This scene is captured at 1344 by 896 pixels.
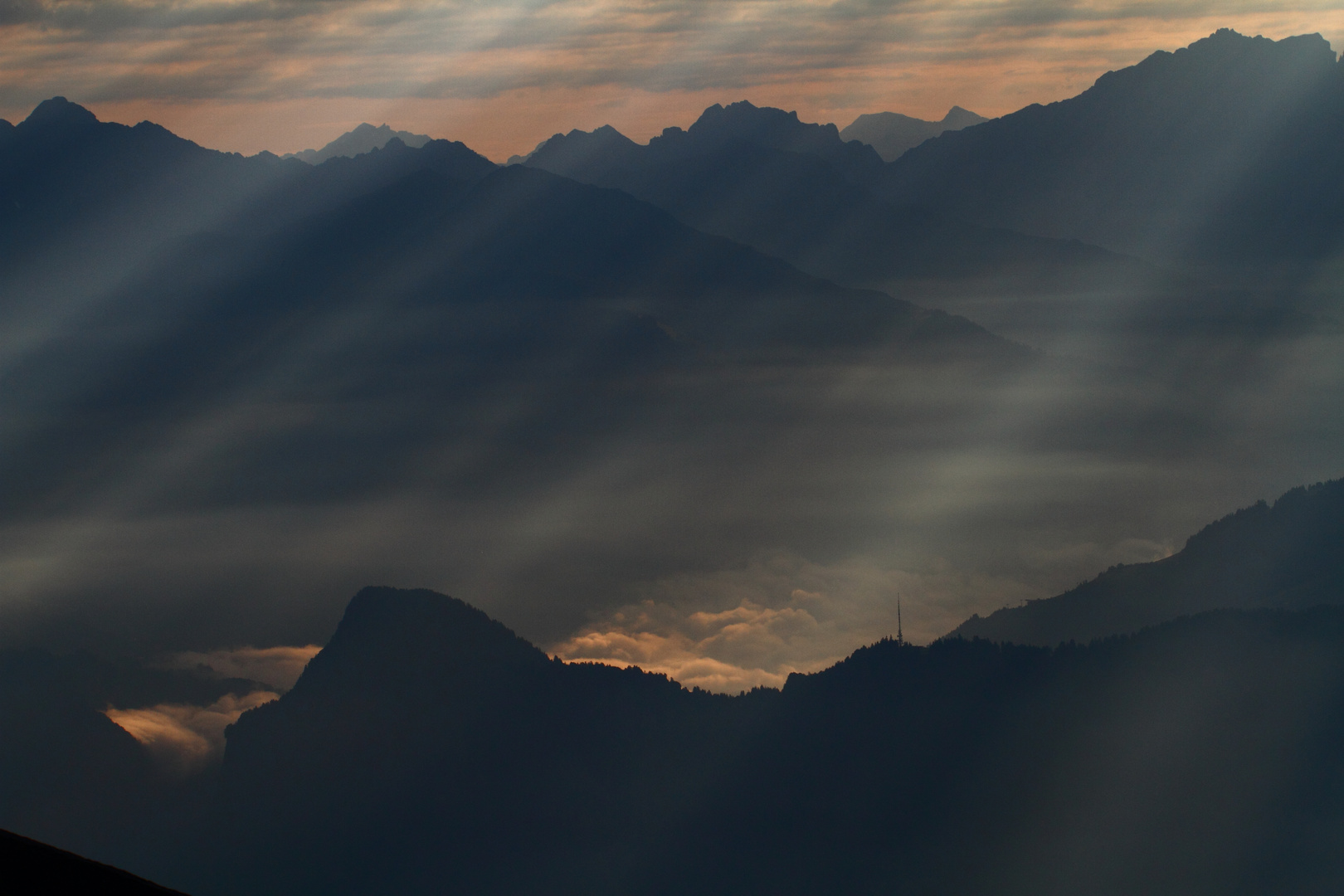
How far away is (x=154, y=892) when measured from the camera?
3884 centimetres

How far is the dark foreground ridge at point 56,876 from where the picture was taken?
38.8m

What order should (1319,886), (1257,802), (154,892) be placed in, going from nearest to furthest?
(154,892) < (1319,886) < (1257,802)

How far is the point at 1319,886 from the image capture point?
18475 centimetres

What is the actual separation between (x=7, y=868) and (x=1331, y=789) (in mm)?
203502

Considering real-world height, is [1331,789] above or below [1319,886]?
above

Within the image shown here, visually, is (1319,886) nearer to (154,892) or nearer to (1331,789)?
(1331,789)

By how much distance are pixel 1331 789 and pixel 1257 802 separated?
35.8ft

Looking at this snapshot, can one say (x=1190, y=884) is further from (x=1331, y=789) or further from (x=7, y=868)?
(x=7, y=868)

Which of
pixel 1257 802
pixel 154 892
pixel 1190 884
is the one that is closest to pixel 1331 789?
pixel 1257 802

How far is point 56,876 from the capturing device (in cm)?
3959

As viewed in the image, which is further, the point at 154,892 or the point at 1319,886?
the point at 1319,886

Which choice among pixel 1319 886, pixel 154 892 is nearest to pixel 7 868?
pixel 154 892

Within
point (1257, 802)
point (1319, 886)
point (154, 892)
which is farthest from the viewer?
point (1257, 802)

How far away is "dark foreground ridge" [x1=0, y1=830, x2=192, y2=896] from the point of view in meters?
38.8
